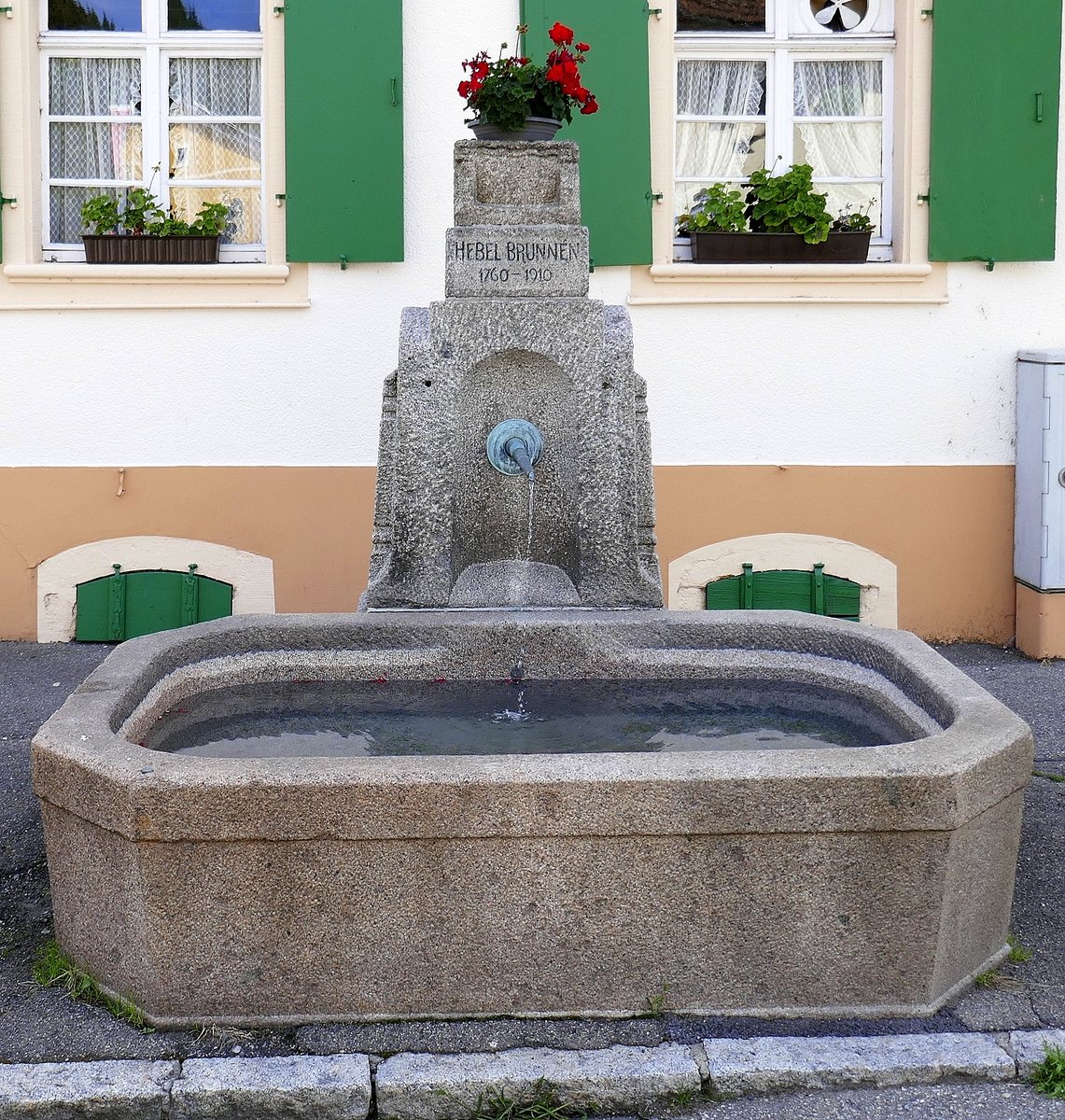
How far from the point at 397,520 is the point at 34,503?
2845 millimetres

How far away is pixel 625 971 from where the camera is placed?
10.9 feet

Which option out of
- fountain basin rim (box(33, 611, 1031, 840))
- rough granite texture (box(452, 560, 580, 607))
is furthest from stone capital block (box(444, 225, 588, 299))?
fountain basin rim (box(33, 611, 1031, 840))

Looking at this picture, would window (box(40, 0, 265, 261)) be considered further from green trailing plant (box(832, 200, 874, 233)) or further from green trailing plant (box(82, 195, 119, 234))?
green trailing plant (box(832, 200, 874, 233))

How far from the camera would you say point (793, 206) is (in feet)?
23.0

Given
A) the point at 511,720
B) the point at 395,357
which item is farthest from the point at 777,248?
the point at 511,720

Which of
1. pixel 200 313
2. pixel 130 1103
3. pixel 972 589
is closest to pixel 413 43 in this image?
pixel 200 313

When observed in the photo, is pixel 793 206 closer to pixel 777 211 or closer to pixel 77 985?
pixel 777 211

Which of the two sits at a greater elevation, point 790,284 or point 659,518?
point 790,284

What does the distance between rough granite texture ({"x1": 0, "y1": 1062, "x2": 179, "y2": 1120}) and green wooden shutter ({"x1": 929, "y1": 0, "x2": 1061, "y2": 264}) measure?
202 inches

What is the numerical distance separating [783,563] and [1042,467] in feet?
3.85

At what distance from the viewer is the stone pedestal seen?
4805mm

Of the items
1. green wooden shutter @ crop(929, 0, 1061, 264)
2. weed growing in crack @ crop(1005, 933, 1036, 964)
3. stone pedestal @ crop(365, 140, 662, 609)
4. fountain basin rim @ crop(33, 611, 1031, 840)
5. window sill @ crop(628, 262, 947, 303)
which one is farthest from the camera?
window sill @ crop(628, 262, 947, 303)

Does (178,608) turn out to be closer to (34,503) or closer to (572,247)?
(34,503)

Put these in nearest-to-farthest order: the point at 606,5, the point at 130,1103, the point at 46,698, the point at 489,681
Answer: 1. the point at 130,1103
2. the point at 489,681
3. the point at 46,698
4. the point at 606,5
